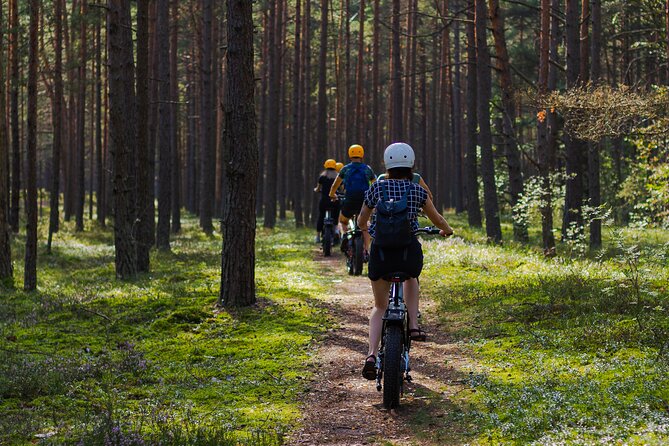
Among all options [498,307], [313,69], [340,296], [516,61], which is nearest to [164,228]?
[340,296]

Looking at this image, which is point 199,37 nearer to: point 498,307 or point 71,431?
point 498,307

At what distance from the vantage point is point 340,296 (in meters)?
13.1

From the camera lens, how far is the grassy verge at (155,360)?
596 cm

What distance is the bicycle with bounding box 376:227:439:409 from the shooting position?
6484 mm

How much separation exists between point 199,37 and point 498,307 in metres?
32.4

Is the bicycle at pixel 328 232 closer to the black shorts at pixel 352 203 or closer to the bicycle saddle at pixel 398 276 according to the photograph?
the black shorts at pixel 352 203

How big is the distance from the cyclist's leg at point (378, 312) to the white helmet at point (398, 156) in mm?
1110

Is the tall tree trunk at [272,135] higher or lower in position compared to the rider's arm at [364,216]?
Answer: higher

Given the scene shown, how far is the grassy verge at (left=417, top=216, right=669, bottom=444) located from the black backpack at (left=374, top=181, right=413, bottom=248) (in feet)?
5.29

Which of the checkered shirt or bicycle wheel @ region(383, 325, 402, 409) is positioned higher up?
the checkered shirt

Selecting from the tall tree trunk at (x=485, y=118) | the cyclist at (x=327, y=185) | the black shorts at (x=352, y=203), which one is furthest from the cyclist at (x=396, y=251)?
the tall tree trunk at (x=485, y=118)

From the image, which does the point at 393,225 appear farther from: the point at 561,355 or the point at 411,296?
the point at 561,355

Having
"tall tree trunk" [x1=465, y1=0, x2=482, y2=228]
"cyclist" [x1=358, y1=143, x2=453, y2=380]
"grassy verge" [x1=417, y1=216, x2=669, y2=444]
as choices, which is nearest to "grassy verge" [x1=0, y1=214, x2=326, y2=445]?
"cyclist" [x1=358, y1=143, x2=453, y2=380]

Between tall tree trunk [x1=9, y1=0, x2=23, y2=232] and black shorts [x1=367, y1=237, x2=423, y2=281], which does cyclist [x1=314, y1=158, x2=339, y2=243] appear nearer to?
black shorts [x1=367, y1=237, x2=423, y2=281]
